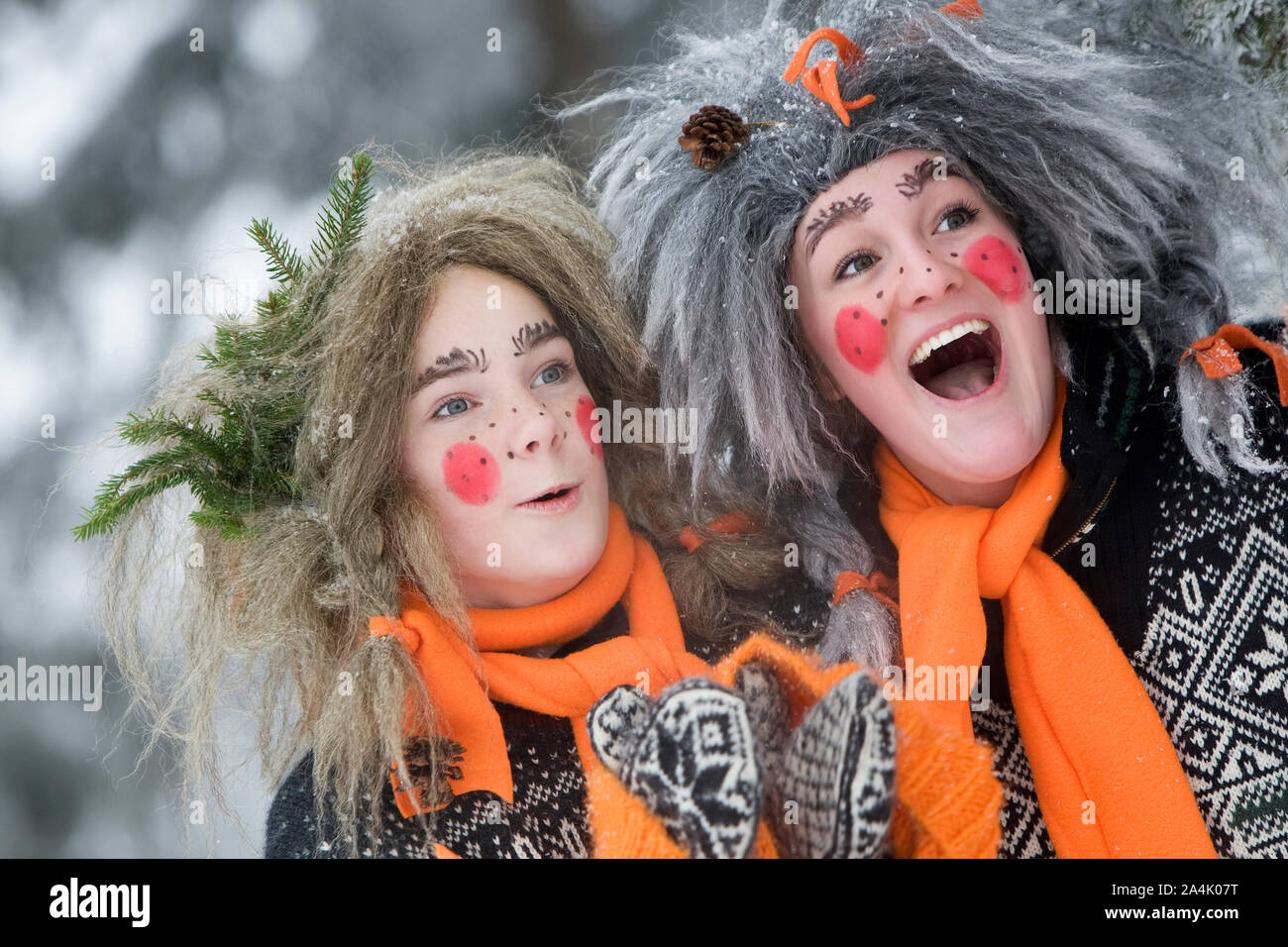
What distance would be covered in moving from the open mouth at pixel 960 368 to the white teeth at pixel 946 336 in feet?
0.06

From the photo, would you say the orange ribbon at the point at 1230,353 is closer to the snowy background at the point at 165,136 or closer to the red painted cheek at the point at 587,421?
the red painted cheek at the point at 587,421

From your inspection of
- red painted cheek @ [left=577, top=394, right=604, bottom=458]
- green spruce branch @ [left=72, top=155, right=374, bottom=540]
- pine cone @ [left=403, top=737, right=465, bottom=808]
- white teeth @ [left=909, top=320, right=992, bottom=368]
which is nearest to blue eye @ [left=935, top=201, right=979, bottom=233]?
white teeth @ [left=909, top=320, right=992, bottom=368]

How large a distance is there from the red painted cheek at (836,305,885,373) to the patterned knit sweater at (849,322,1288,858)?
0.30 m

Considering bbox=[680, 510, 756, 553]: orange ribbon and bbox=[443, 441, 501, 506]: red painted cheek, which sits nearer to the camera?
bbox=[443, 441, 501, 506]: red painted cheek

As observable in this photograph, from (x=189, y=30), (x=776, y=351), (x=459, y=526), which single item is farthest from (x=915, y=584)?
(x=189, y=30)

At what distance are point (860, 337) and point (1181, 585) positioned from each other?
0.59 m

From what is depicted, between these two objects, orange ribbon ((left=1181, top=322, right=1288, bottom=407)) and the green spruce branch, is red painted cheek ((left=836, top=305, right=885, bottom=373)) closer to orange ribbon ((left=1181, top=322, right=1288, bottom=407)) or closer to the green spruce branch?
Result: orange ribbon ((left=1181, top=322, right=1288, bottom=407))

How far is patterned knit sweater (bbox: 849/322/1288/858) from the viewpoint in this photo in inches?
58.8

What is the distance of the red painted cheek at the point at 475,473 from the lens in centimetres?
154

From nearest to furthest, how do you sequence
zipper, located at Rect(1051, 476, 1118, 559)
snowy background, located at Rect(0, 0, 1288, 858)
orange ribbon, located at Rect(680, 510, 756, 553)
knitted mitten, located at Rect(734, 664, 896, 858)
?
1. knitted mitten, located at Rect(734, 664, 896, 858)
2. zipper, located at Rect(1051, 476, 1118, 559)
3. orange ribbon, located at Rect(680, 510, 756, 553)
4. snowy background, located at Rect(0, 0, 1288, 858)

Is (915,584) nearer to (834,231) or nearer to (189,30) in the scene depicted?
(834,231)

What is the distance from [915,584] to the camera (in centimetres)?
159

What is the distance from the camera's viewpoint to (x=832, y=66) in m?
1.51
